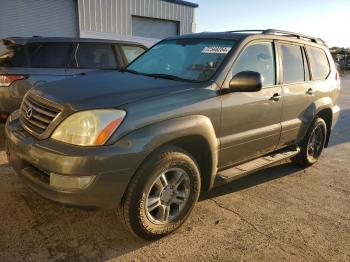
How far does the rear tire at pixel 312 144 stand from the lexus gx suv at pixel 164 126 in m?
Result: 0.44

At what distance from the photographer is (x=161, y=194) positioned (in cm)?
303

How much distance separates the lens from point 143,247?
116 inches

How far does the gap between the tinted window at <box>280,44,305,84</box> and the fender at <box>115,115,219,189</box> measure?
155 cm

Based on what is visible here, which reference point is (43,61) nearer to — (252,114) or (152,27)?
(252,114)

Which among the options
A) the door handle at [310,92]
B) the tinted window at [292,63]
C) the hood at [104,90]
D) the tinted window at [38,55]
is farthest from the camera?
Answer: the tinted window at [38,55]

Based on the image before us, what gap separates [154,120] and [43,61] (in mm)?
3713

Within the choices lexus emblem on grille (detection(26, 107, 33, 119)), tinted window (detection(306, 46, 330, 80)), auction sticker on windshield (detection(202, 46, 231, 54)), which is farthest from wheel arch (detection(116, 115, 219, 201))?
tinted window (detection(306, 46, 330, 80))

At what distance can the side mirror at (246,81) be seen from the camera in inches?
127

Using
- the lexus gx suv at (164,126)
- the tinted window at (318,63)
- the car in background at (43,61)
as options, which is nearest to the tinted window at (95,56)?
the car in background at (43,61)

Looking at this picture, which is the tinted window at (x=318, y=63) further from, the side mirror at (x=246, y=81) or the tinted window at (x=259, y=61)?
the side mirror at (x=246, y=81)

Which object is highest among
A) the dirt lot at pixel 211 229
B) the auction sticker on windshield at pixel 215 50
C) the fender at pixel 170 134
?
the auction sticker on windshield at pixel 215 50

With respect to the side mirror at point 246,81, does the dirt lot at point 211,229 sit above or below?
below

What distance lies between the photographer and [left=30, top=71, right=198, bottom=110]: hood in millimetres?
2738

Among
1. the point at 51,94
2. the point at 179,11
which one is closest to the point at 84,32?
the point at 179,11
